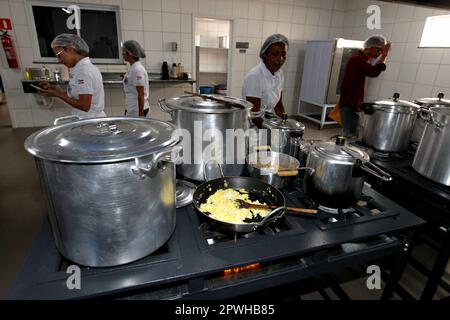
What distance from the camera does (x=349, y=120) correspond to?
2926mm

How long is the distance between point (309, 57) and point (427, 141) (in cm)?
420

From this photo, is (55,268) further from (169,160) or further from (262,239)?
(262,239)

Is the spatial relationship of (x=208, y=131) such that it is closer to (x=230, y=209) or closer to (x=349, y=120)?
(x=230, y=209)

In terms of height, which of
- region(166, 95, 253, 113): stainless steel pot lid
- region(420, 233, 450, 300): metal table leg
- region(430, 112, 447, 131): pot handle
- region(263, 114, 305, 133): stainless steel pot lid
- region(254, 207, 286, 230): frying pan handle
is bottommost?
region(420, 233, 450, 300): metal table leg

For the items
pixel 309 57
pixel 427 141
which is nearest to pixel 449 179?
pixel 427 141

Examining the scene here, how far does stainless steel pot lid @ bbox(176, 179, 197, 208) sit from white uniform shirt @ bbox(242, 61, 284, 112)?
925 mm

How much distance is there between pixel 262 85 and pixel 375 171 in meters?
1.22

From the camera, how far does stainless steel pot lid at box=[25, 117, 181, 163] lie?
1.98ft

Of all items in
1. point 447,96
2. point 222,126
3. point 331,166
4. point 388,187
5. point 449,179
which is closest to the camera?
point 331,166

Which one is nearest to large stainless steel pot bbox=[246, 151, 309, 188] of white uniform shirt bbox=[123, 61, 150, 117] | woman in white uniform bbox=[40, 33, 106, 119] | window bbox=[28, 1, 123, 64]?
woman in white uniform bbox=[40, 33, 106, 119]

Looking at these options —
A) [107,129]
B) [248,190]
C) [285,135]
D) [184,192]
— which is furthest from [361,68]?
[107,129]

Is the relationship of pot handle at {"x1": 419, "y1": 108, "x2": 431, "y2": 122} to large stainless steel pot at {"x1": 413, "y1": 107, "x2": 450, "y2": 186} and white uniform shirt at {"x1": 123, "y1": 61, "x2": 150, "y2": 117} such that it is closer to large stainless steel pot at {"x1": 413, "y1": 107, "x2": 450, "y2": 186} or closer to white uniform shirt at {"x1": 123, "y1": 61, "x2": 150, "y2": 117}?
large stainless steel pot at {"x1": 413, "y1": 107, "x2": 450, "y2": 186}

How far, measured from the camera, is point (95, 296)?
0.67 m
